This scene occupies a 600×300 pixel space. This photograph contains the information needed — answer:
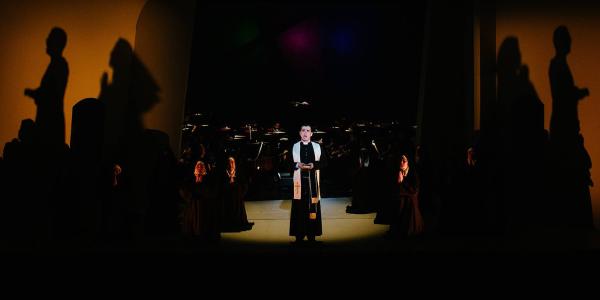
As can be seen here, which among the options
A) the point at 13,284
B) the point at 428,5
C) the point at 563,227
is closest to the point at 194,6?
the point at 428,5

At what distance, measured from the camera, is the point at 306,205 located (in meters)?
6.41

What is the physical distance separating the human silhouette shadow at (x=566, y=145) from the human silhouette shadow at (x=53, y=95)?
801 cm

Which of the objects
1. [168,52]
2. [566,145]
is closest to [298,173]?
[168,52]

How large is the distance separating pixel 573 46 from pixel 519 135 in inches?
67.3

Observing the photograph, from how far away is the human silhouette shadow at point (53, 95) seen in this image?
804cm

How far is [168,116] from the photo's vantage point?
27.8ft

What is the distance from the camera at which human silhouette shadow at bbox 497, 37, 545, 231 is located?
795 cm

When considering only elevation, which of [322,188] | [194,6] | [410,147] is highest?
[194,6]

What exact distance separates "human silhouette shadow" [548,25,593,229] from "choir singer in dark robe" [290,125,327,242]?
4.15m

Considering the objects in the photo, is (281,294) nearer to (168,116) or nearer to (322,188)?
(168,116)

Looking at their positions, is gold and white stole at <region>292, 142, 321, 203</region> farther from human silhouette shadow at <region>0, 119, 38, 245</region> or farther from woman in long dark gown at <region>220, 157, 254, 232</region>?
human silhouette shadow at <region>0, 119, 38, 245</region>

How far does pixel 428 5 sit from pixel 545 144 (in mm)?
3298

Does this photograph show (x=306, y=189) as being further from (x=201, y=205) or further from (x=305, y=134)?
(x=201, y=205)

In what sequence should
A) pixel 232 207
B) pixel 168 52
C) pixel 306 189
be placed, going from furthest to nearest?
1. pixel 168 52
2. pixel 232 207
3. pixel 306 189
